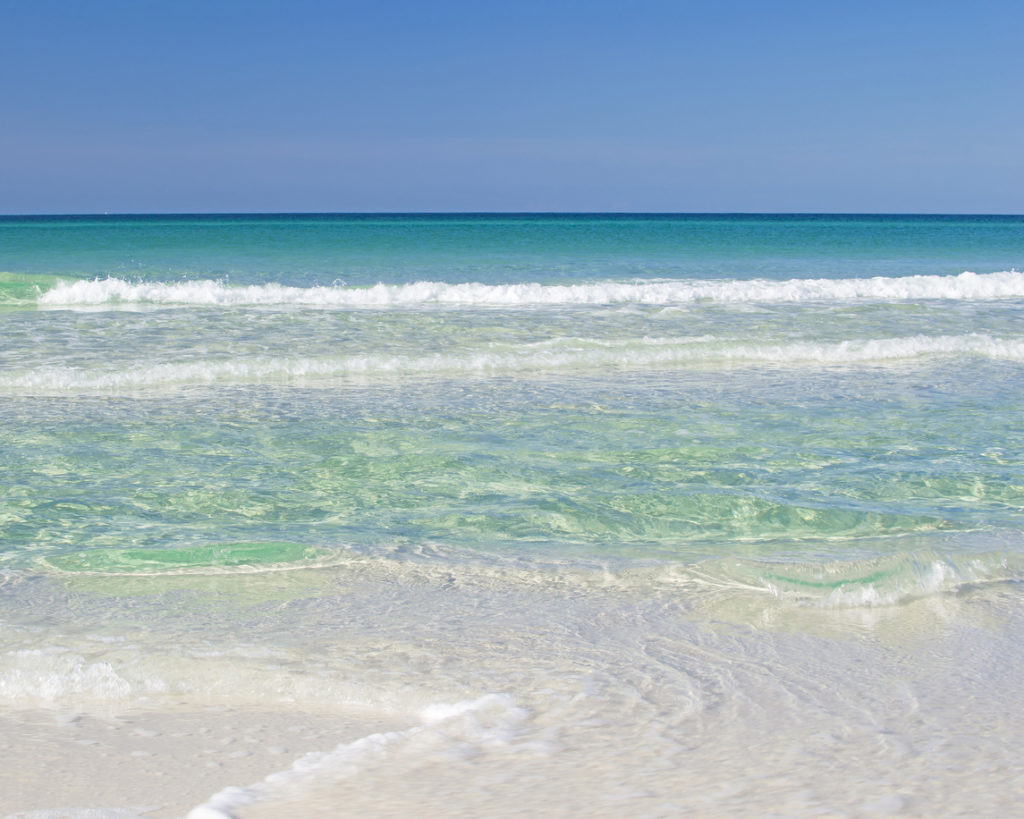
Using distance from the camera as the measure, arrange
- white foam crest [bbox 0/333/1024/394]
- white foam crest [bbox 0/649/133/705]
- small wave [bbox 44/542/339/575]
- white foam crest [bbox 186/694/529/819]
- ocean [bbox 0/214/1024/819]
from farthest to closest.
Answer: white foam crest [bbox 0/333/1024/394], small wave [bbox 44/542/339/575], white foam crest [bbox 0/649/133/705], ocean [bbox 0/214/1024/819], white foam crest [bbox 186/694/529/819]

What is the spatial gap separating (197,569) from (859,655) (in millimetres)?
3087

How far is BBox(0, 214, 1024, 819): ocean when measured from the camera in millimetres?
2982

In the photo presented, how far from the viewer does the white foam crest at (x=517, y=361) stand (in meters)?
10.4

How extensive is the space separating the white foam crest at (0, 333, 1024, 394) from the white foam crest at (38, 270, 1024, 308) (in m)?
7.43

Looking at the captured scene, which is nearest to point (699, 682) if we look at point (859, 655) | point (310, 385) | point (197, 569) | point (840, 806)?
point (859, 655)

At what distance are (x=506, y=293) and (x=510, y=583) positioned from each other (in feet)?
55.9

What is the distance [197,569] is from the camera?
4.97 meters

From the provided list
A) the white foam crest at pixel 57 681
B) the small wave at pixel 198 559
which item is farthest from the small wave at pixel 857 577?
the white foam crest at pixel 57 681

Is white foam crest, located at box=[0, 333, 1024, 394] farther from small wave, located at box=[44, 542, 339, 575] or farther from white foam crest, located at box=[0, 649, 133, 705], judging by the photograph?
white foam crest, located at box=[0, 649, 133, 705]

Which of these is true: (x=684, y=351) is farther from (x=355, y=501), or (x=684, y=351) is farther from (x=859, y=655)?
(x=859, y=655)

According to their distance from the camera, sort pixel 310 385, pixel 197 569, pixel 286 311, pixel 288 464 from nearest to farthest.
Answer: pixel 197 569 < pixel 288 464 < pixel 310 385 < pixel 286 311

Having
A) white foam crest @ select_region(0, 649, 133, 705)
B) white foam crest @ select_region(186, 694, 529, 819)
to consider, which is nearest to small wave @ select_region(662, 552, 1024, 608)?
white foam crest @ select_region(186, 694, 529, 819)

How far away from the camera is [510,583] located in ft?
15.7

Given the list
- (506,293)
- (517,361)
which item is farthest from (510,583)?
(506,293)
